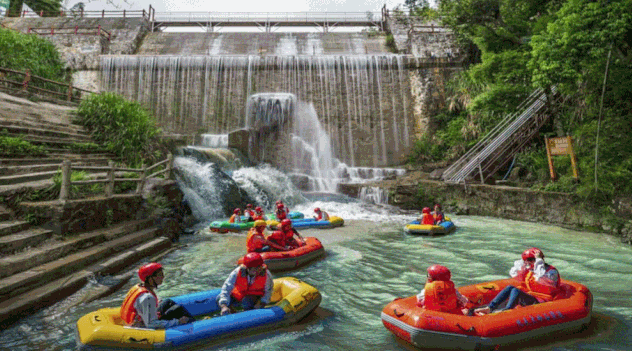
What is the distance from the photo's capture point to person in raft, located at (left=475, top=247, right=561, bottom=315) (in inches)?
202

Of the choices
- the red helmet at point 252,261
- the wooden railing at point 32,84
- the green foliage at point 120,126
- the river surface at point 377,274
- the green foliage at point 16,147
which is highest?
the wooden railing at point 32,84

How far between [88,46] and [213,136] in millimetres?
11760

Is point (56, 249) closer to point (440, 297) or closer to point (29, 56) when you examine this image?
point (440, 297)

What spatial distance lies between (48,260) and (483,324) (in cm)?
664

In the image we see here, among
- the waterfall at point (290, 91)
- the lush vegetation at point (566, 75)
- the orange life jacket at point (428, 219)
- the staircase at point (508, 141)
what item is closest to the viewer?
the lush vegetation at point (566, 75)

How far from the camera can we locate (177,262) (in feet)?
28.2

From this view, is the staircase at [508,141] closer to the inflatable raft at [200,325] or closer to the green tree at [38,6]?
the inflatable raft at [200,325]

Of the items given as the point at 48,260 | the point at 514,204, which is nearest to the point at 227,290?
the point at 48,260

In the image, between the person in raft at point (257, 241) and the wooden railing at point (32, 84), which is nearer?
the person in raft at point (257, 241)

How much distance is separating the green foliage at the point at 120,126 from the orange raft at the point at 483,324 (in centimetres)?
1094

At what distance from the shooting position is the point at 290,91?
24.2 m

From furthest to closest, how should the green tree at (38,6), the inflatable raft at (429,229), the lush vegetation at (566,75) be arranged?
1. the green tree at (38,6)
2. the inflatable raft at (429,229)
3. the lush vegetation at (566,75)

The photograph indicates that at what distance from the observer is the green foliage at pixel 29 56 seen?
17.9 m

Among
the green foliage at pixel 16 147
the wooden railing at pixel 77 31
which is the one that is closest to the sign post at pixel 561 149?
the green foliage at pixel 16 147
